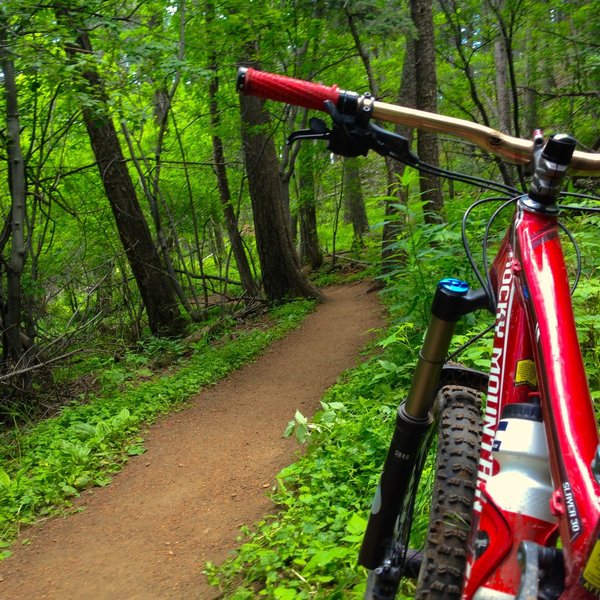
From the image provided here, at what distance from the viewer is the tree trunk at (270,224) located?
1109 cm

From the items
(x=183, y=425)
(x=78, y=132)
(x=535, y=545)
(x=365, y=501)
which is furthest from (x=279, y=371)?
(x=535, y=545)

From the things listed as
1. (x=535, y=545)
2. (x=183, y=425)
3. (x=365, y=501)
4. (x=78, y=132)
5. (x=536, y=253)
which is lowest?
(x=183, y=425)

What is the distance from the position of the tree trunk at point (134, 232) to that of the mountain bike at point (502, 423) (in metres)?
8.05

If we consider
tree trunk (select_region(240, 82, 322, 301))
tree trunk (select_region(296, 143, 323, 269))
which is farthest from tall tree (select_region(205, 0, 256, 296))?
tree trunk (select_region(296, 143, 323, 269))

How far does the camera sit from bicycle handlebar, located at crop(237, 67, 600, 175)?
1543mm

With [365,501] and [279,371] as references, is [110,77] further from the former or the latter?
[365,501]

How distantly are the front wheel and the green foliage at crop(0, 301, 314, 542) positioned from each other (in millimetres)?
4094

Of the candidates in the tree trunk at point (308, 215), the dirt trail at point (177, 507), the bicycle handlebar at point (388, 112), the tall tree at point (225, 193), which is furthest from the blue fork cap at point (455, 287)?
the tree trunk at point (308, 215)

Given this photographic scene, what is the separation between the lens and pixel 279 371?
7.60 m

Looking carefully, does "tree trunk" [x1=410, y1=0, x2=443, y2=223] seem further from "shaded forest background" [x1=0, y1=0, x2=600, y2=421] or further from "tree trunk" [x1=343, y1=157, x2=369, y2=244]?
"tree trunk" [x1=343, y1=157, x2=369, y2=244]

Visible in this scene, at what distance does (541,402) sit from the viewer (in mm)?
1219

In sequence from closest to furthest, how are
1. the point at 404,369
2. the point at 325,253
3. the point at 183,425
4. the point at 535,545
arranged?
the point at 535,545
the point at 404,369
the point at 183,425
the point at 325,253

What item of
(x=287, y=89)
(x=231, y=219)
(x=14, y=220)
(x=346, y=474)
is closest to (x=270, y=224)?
(x=231, y=219)

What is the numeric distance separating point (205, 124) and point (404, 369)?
9041mm
